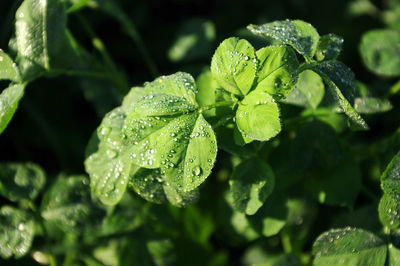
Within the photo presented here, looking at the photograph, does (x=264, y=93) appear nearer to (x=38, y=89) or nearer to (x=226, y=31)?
(x=226, y=31)

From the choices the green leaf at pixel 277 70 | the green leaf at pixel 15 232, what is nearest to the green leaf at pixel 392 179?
the green leaf at pixel 277 70

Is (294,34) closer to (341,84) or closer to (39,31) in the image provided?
(341,84)

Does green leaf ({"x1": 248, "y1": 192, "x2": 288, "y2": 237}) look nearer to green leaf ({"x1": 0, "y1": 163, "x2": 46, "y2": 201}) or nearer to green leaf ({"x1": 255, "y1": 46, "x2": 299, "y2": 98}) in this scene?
green leaf ({"x1": 255, "y1": 46, "x2": 299, "y2": 98})

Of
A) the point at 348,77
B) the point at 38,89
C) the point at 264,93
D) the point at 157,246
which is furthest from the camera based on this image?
the point at 38,89

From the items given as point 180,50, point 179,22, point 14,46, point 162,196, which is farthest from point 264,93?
point 179,22

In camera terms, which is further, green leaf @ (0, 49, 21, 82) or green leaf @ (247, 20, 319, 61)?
green leaf @ (0, 49, 21, 82)

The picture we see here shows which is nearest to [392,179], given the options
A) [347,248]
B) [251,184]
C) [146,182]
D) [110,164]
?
[347,248]

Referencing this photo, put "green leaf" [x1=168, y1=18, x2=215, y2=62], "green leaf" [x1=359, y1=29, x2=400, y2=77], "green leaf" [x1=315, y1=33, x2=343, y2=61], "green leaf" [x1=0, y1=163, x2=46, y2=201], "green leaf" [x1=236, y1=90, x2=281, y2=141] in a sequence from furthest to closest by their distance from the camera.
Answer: "green leaf" [x1=168, y1=18, x2=215, y2=62]
"green leaf" [x1=359, y1=29, x2=400, y2=77]
"green leaf" [x1=0, y1=163, x2=46, y2=201]
"green leaf" [x1=315, y1=33, x2=343, y2=61]
"green leaf" [x1=236, y1=90, x2=281, y2=141]

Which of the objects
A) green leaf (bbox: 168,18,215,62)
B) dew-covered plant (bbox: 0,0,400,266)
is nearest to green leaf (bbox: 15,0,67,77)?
dew-covered plant (bbox: 0,0,400,266)
